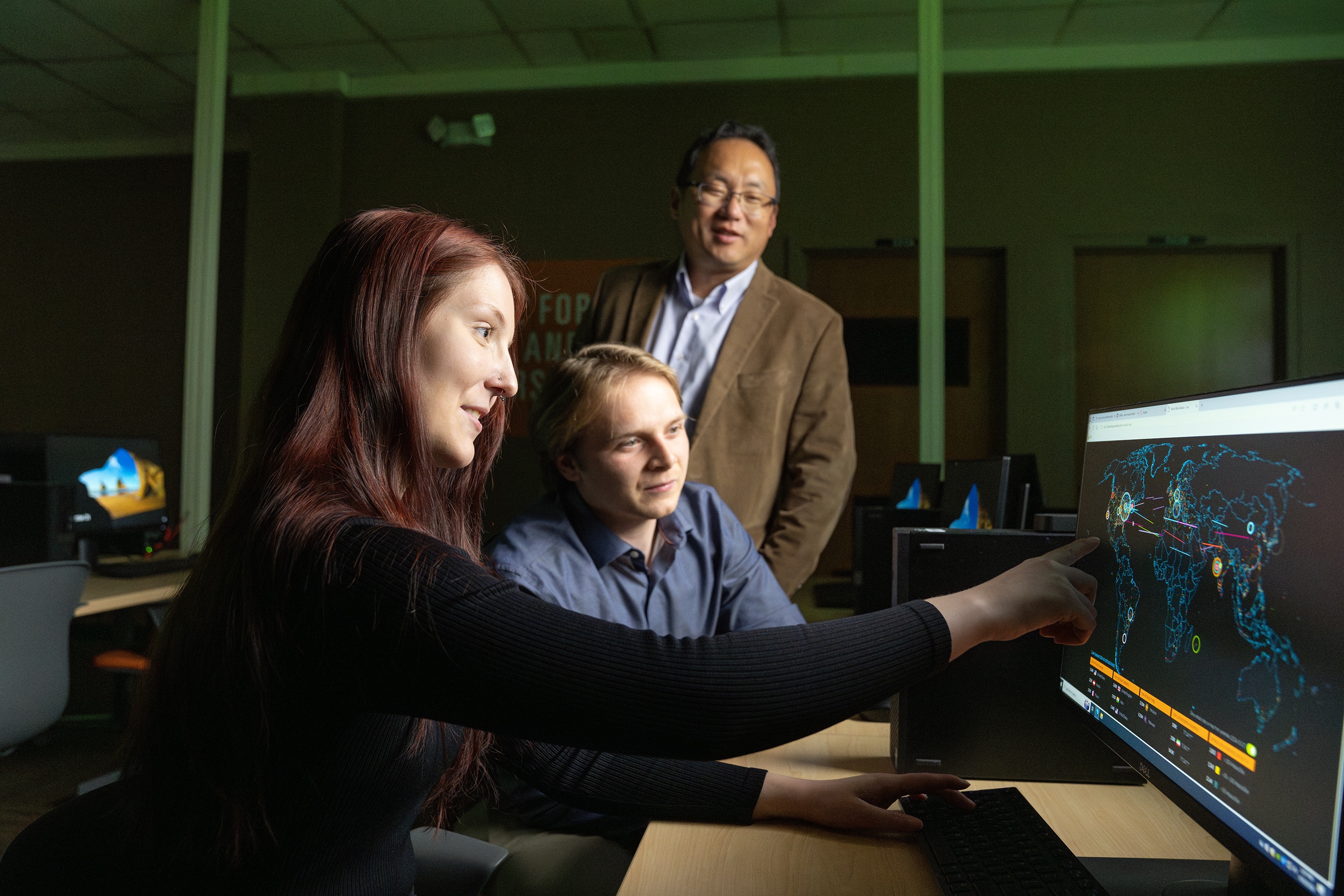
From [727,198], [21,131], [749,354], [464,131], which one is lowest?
[749,354]

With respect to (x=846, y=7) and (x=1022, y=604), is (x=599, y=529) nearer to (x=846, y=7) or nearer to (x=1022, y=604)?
(x=1022, y=604)

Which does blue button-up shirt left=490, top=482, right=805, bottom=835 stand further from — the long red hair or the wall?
the wall

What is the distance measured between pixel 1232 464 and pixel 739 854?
21.3 inches

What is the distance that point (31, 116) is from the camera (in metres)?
4.16

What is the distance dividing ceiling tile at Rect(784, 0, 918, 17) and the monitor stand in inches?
148

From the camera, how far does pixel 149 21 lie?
4.00m

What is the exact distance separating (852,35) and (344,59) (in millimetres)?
2438

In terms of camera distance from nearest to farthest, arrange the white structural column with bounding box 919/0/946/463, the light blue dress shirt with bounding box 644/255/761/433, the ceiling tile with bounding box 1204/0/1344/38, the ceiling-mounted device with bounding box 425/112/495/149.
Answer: the light blue dress shirt with bounding box 644/255/761/433 → the white structural column with bounding box 919/0/946/463 → the ceiling tile with bounding box 1204/0/1344/38 → the ceiling-mounted device with bounding box 425/112/495/149

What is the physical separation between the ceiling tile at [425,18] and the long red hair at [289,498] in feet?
11.7

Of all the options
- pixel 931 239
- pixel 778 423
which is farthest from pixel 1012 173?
pixel 778 423

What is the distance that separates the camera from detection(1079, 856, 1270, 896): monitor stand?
0.71 meters

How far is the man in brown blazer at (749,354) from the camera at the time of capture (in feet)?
6.85

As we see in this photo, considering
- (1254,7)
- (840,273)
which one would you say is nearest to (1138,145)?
(1254,7)

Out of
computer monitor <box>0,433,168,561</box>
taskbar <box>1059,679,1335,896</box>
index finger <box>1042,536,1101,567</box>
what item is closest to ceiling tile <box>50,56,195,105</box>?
computer monitor <box>0,433,168,561</box>
